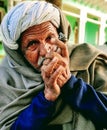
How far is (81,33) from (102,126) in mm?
7971

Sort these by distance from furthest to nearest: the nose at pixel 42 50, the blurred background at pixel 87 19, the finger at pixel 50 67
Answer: the blurred background at pixel 87 19, the nose at pixel 42 50, the finger at pixel 50 67

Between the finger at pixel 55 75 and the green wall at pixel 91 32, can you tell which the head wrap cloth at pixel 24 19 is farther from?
the green wall at pixel 91 32

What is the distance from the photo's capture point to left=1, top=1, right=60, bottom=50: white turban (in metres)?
1.27

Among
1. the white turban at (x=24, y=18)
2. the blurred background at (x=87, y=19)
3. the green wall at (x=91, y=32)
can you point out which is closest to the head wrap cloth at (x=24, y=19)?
the white turban at (x=24, y=18)

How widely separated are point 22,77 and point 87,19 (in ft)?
27.2

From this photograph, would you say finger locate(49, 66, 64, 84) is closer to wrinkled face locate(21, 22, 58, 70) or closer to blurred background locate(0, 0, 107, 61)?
wrinkled face locate(21, 22, 58, 70)

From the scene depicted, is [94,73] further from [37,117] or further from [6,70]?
[6,70]

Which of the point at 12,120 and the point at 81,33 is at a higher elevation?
the point at 12,120

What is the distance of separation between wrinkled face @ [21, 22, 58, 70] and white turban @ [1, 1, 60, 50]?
0.02 meters

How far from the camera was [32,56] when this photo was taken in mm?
1287

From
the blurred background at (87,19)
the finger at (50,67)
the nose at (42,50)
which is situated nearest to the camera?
the finger at (50,67)

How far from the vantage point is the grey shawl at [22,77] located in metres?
1.22

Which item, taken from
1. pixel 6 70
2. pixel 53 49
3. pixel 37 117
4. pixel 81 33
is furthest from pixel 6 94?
pixel 81 33

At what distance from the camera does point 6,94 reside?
1.38m
